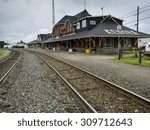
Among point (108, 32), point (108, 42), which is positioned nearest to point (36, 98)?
point (108, 32)

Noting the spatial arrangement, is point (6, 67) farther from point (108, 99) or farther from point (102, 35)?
point (102, 35)

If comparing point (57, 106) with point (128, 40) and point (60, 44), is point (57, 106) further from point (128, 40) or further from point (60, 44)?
point (60, 44)

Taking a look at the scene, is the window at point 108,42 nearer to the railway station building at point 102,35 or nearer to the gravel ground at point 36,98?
the railway station building at point 102,35

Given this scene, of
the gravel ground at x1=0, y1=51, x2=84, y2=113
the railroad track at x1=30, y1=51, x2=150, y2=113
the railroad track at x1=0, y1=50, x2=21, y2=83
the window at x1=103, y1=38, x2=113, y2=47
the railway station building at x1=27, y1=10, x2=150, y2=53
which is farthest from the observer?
the window at x1=103, y1=38, x2=113, y2=47

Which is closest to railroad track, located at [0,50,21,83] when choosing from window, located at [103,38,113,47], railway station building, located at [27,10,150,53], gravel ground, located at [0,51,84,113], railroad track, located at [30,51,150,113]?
gravel ground, located at [0,51,84,113]


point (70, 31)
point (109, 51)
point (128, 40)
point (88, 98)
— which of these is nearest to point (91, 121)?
point (88, 98)

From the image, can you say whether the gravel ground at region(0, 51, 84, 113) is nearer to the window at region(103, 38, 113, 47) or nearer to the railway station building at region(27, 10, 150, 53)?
the railway station building at region(27, 10, 150, 53)

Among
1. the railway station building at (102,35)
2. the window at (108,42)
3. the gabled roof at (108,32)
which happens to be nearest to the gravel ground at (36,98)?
the railway station building at (102,35)

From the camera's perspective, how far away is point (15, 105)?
7430 millimetres

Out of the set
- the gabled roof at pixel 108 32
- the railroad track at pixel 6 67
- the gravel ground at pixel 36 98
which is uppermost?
the gabled roof at pixel 108 32

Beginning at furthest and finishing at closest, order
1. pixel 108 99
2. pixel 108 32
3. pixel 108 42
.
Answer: pixel 108 42, pixel 108 32, pixel 108 99

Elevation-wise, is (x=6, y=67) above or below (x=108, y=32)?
below

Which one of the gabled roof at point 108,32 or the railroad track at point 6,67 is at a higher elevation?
the gabled roof at point 108,32

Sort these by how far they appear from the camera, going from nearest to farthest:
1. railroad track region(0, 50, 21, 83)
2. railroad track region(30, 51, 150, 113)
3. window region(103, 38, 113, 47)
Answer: railroad track region(30, 51, 150, 113) → railroad track region(0, 50, 21, 83) → window region(103, 38, 113, 47)
